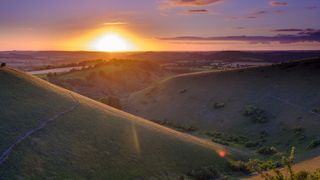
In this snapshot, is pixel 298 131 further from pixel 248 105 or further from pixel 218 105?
pixel 218 105

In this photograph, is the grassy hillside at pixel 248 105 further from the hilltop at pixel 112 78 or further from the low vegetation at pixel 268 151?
the hilltop at pixel 112 78

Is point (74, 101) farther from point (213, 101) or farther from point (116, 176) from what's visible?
point (213, 101)

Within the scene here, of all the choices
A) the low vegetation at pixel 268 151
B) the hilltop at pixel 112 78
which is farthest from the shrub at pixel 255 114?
the hilltop at pixel 112 78

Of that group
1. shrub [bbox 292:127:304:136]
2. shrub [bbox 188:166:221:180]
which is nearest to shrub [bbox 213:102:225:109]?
shrub [bbox 292:127:304:136]

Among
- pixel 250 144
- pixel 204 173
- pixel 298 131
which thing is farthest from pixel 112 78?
pixel 204 173

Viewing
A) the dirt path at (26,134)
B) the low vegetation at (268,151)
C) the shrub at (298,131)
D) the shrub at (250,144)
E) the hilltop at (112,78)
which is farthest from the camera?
the hilltop at (112,78)
